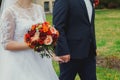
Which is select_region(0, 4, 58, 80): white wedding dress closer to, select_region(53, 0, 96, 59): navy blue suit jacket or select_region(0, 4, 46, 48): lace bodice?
select_region(0, 4, 46, 48): lace bodice

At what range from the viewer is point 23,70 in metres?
5.25

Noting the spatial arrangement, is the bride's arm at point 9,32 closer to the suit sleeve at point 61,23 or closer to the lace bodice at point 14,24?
the lace bodice at point 14,24

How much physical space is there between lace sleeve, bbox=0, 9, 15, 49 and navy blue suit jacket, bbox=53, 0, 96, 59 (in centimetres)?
61

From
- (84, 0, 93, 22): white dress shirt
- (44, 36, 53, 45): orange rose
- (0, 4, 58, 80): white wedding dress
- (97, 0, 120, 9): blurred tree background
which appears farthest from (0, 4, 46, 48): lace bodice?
(97, 0, 120, 9): blurred tree background

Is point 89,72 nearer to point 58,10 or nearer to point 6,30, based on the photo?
point 58,10

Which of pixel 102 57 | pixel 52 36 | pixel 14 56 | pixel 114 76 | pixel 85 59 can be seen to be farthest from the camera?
pixel 102 57

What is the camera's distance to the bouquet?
15.8 ft

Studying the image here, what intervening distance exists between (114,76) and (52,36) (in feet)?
15.3

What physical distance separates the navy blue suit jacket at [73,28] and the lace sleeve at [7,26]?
605mm

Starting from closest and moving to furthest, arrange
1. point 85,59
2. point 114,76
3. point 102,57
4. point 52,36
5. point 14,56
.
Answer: point 52,36, point 14,56, point 85,59, point 114,76, point 102,57

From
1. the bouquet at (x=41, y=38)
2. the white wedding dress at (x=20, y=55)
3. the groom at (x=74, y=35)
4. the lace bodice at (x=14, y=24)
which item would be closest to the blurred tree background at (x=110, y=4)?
the groom at (x=74, y=35)

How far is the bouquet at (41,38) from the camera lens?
4820 mm

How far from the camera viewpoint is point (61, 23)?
17.8 ft

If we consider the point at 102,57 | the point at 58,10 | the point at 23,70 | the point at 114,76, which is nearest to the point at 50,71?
the point at 23,70
